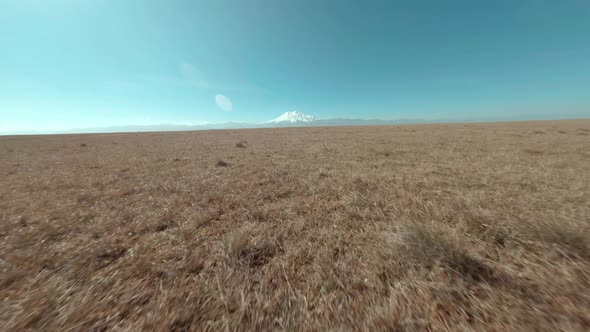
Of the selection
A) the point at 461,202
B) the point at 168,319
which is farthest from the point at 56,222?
the point at 461,202

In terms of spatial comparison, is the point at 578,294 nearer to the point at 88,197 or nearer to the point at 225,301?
the point at 225,301

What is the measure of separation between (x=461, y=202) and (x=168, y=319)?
609 cm

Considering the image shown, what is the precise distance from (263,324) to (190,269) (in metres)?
1.45

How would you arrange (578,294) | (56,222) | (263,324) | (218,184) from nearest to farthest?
(263,324)
(578,294)
(56,222)
(218,184)

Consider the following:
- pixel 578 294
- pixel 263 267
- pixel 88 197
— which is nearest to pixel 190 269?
pixel 263 267

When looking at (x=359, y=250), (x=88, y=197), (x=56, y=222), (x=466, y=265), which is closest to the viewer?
(x=466, y=265)

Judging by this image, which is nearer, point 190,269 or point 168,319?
point 168,319

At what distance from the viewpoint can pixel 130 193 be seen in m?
6.05

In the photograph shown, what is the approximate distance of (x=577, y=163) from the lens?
320 inches

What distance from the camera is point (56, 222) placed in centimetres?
422

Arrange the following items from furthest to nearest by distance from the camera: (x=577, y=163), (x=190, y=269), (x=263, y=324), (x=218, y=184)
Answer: (x=577, y=163), (x=218, y=184), (x=190, y=269), (x=263, y=324)

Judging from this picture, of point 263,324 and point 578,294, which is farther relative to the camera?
point 578,294

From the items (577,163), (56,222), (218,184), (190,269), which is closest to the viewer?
(190,269)

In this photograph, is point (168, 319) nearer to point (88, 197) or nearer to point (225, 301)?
point (225, 301)
